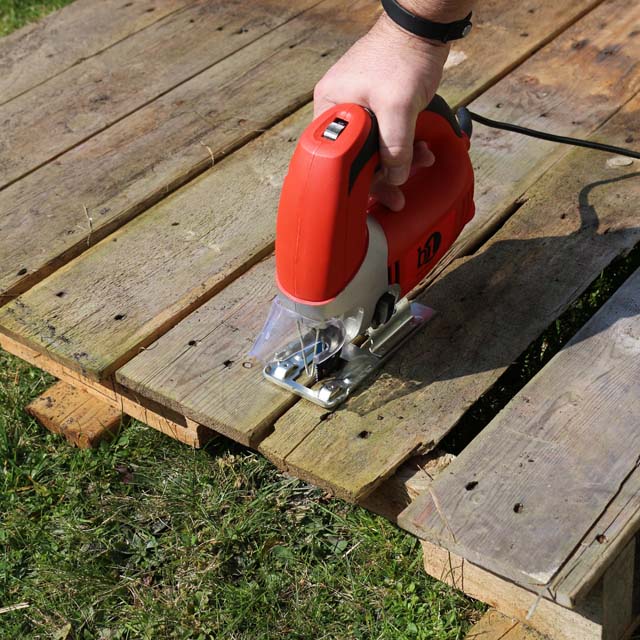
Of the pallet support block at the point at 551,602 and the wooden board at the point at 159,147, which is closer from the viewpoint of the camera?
the pallet support block at the point at 551,602

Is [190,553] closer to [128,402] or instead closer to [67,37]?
[128,402]

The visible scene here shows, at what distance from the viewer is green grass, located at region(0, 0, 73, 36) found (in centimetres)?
457

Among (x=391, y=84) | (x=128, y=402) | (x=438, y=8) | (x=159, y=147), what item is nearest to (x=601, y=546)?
(x=391, y=84)

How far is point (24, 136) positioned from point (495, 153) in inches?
53.9

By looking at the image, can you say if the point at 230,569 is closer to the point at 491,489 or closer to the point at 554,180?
the point at 491,489

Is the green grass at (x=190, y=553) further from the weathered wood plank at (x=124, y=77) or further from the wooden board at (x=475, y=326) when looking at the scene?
the weathered wood plank at (x=124, y=77)

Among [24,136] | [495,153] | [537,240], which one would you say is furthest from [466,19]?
[24,136]

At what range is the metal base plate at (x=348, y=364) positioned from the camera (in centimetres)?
207

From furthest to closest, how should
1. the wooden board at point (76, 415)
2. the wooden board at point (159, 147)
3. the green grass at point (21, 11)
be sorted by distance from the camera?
the green grass at point (21, 11), the wooden board at point (159, 147), the wooden board at point (76, 415)

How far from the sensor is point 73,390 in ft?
8.36

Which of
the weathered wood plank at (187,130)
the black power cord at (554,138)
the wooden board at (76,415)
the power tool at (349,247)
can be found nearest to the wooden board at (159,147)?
the weathered wood plank at (187,130)

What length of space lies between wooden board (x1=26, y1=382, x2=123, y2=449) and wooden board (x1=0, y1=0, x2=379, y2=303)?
290 mm

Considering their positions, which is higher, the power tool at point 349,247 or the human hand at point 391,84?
the human hand at point 391,84

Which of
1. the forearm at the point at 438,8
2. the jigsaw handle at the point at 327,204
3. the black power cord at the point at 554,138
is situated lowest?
the black power cord at the point at 554,138
